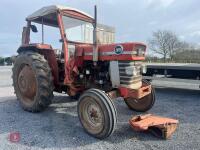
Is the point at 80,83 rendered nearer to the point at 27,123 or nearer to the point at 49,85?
the point at 49,85

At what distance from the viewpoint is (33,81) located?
17.9 feet

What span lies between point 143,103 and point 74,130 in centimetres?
189

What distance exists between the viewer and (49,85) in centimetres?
511

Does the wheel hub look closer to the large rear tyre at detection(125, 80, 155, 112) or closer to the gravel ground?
the gravel ground

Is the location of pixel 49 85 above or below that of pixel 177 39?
below

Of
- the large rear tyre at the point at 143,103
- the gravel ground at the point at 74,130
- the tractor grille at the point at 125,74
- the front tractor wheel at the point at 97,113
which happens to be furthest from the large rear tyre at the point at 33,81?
the large rear tyre at the point at 143,103

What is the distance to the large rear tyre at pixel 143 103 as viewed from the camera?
215 inches

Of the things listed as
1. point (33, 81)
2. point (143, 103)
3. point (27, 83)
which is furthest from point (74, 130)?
point (143, 103)

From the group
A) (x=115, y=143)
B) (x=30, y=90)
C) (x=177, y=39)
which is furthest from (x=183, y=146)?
(x=177, y=39)

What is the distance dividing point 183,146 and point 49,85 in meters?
2.78

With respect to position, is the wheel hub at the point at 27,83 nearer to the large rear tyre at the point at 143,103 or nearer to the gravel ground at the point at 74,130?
the gravel ground at the point at 74,130

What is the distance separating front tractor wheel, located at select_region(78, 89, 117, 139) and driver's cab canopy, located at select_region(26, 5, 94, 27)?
2077 mm

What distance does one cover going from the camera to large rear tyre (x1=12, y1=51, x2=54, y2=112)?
5066 millimetres

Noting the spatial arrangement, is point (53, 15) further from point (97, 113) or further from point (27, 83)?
point (97, 113)
